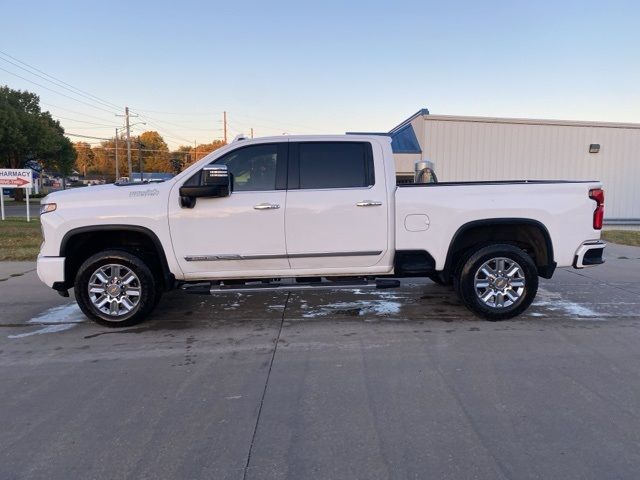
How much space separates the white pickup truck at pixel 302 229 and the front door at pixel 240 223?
1 centimetres

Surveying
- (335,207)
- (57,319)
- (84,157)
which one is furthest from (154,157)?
(335,207)

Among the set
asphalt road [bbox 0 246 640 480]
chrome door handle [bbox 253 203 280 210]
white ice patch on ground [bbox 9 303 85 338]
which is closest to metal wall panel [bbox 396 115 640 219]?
asphalt road [bbox 0 246 640 480]

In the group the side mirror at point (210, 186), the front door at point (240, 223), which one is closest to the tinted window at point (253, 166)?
the front door at point (240, 223)

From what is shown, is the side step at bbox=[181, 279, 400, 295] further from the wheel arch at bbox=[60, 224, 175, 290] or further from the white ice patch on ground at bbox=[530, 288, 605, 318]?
the white ice patch on ground at bbox=[530, 288, 605, 318]

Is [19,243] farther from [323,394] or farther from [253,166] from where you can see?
[323,394]

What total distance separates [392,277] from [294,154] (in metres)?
1.87

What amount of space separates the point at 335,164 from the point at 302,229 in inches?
33.8

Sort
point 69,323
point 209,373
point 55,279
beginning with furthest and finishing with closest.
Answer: point 69,323, point 55,279, point 209,373

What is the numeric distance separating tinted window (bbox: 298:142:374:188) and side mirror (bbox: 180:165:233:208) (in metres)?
0.84

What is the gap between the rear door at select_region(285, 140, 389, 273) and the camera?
5227mm

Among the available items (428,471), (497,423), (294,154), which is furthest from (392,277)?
(428,471)

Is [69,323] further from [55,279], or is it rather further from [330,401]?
[330,401]

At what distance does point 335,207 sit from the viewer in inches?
206

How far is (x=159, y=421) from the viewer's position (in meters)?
3.29
